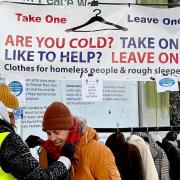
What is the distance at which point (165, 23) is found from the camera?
463cm

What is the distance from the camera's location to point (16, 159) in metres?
2.50

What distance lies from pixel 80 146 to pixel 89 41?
1443mm

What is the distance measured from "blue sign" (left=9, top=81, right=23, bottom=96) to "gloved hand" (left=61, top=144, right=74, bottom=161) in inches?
61.9

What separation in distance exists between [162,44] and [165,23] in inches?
8.4

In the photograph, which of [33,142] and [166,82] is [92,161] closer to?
[33,142]

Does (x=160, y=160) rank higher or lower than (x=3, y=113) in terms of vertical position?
lower

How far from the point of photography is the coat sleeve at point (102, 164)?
10.3 ft

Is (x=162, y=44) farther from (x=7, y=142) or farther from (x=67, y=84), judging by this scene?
(x=7, y=142)

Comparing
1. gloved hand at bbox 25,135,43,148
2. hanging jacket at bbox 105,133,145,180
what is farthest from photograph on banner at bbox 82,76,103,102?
gloved hand at bbox 25,135,43,148

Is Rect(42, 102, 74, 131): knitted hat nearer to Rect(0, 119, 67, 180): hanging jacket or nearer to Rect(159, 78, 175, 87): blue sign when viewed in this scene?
Rect(0, 119, 67, 180): hanging jacket

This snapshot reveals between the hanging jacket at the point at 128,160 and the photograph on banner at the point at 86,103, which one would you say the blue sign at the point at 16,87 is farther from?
the hanging jacket at the point at 128,160

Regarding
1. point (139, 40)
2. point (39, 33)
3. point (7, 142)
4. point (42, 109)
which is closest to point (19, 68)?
point (39, 33)

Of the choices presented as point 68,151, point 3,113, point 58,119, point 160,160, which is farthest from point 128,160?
point 3,113

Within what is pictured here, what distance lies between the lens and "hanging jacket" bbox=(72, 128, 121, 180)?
3.15 m
